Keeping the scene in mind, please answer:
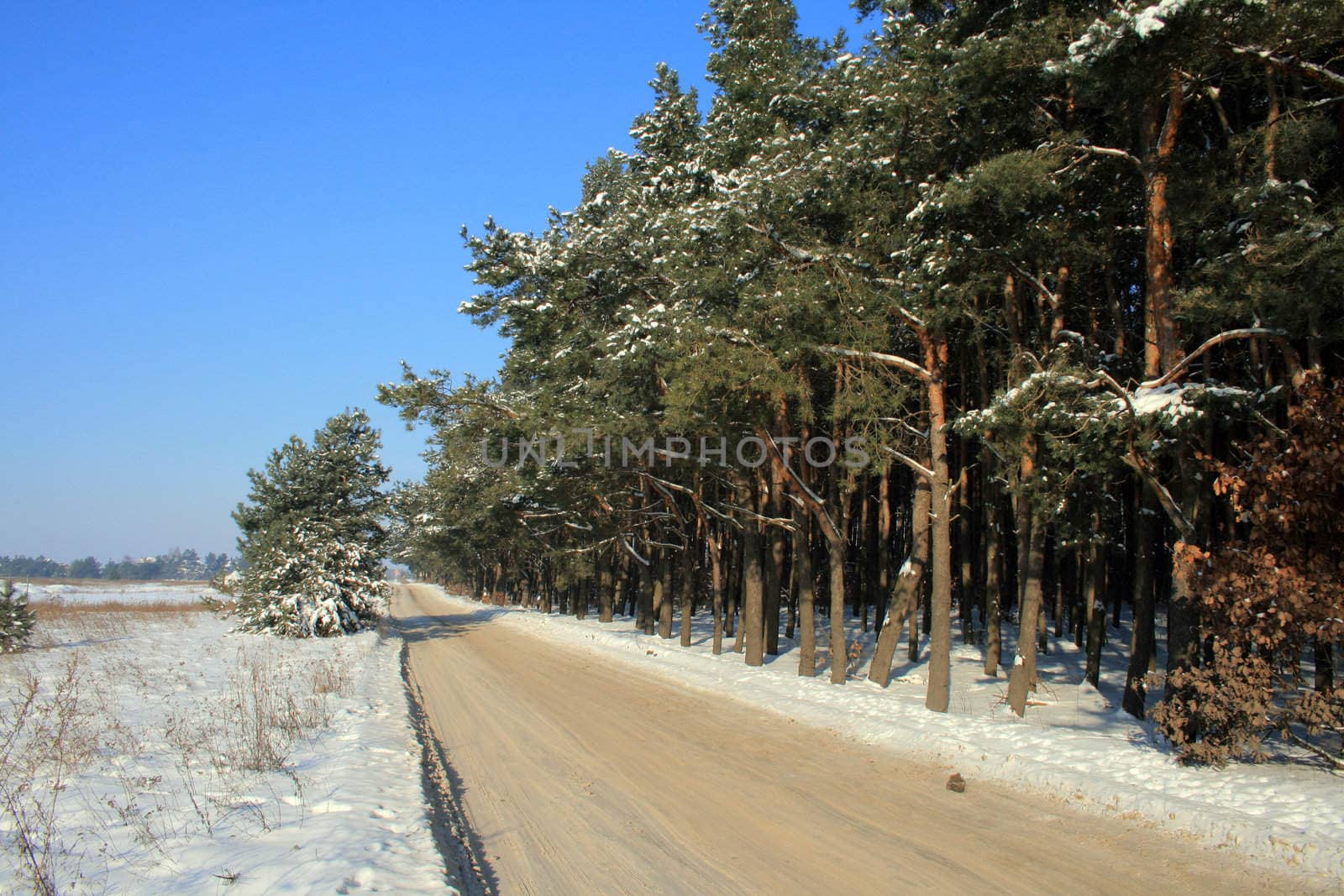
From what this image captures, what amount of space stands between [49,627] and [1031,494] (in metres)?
27.5

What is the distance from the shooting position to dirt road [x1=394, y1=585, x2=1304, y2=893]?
219 inches

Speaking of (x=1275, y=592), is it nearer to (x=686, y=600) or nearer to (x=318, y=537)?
(x=686, y=600)

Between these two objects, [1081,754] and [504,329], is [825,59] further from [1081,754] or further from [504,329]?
[1081,754]

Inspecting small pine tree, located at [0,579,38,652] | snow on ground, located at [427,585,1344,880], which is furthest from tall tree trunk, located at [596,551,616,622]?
small pine tree, located at [0,579,38,652]

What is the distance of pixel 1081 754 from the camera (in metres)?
8.84

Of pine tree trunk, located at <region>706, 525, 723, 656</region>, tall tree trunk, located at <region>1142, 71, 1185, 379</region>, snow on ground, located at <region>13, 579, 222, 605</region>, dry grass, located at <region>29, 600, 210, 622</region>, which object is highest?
tall tree trunk, located at <region>1142, 71, 1185, 379</region>

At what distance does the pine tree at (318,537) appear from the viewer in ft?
91.9

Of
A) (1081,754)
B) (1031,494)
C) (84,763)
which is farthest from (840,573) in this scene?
(84,763)

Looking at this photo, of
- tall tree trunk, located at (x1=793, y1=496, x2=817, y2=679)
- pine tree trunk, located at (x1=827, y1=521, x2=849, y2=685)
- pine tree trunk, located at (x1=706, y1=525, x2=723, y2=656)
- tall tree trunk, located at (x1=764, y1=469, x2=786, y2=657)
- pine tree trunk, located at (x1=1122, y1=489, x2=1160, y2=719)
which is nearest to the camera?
pine tree trunk, located at (x1=1122, y1=489, x2=1160, y2=719)

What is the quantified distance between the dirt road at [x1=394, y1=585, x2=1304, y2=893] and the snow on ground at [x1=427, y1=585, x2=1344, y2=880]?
0.40 m

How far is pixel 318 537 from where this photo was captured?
29.1 meters

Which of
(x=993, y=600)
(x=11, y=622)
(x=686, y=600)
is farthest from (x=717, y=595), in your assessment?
(x=11, y=622)

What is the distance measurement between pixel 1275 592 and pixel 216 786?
10028 mm

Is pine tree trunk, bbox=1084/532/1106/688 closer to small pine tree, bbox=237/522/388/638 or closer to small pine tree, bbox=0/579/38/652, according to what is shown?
small pine tree, bbox=0/579/38/652
